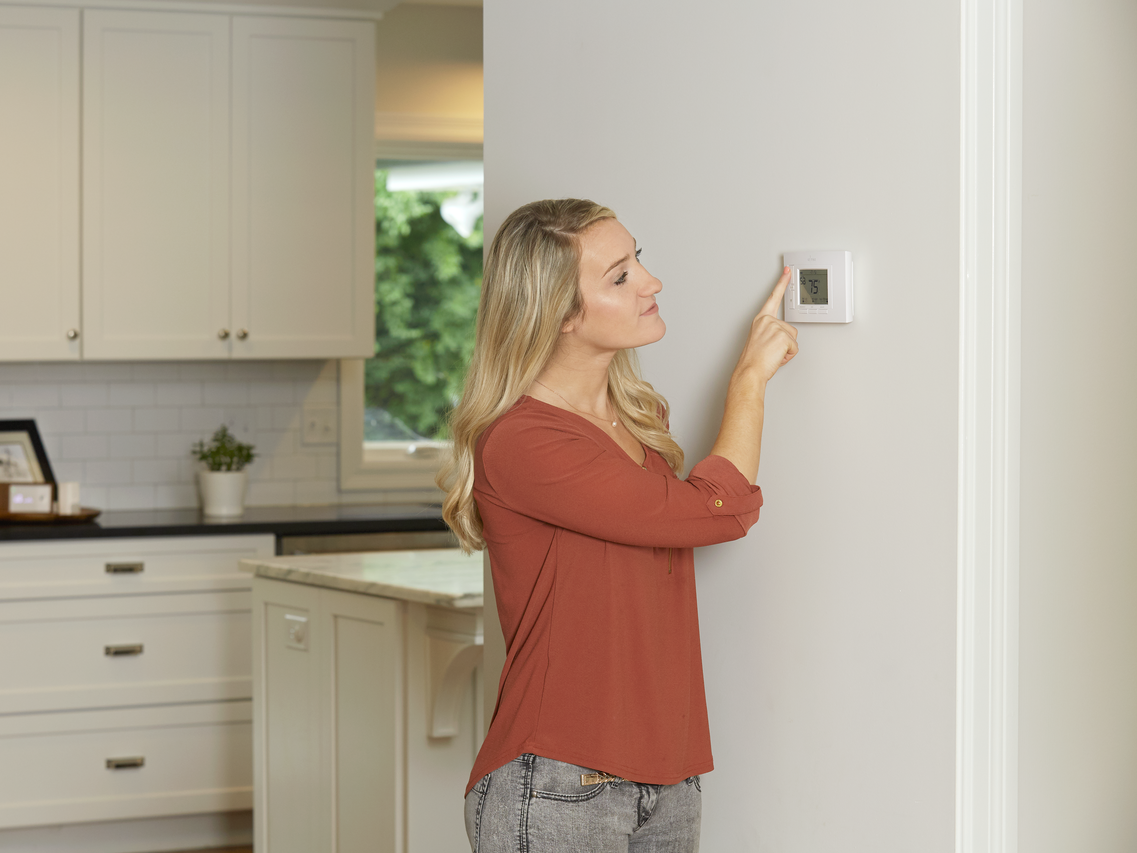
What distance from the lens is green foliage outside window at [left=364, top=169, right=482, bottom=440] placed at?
7.43 m

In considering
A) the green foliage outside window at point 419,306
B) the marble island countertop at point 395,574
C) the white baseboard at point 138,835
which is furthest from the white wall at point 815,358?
the green foliage outside window at point 419,306

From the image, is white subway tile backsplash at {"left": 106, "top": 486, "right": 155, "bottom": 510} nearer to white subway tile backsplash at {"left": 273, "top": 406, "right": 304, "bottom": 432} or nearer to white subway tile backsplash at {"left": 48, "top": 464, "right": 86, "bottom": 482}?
white subway tile backsplash at {"left": 48, "top": 464, "right": 86, "bottom": 482}

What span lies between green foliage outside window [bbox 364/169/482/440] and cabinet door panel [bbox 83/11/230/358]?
10.8ft

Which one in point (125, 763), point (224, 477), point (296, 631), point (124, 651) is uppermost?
point (224, 477)

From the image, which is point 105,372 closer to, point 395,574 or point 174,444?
point 174,444

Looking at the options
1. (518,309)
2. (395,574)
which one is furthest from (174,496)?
(518,309)

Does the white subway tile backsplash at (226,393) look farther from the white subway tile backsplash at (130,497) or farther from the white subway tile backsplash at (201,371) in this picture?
the white subway tile backsplash at (130,497)

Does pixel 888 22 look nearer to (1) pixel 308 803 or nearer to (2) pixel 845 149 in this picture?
(2) pixel 845 149

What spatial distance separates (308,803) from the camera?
9.01ft

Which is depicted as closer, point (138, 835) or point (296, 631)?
point (296, 631)

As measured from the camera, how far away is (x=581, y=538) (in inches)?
58.0

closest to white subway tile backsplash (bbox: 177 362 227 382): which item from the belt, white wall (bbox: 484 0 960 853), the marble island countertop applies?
the marble island countertop

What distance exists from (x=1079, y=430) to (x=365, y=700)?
1659 mm

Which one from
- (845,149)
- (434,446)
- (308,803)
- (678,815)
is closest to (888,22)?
(845,149)
